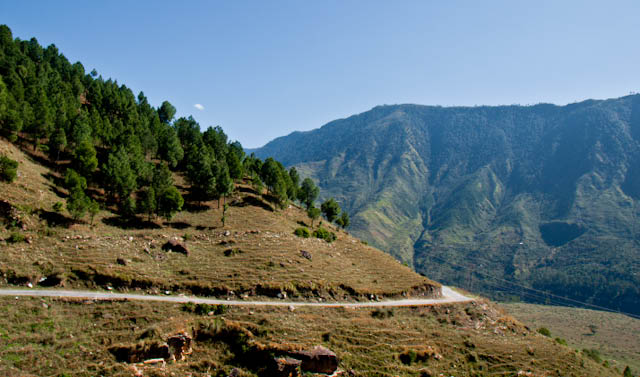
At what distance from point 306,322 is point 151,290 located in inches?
752

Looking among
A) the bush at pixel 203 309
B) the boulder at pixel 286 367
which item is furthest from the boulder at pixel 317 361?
the bush at pixel 203 309

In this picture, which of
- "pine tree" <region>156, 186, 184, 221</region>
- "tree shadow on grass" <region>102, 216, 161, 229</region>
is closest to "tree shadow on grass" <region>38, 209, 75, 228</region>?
"tree shadow on grass" <region>102, 216, 161, 229</region>

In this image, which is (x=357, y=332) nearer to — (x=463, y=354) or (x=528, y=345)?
(x=463, y=354)

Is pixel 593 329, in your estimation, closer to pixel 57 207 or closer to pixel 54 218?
pixel 54 218

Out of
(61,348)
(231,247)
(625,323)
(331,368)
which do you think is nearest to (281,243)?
(231,247)

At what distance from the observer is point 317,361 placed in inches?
1257

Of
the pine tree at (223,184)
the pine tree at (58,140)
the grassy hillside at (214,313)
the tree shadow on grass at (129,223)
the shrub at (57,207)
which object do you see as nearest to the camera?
the grassy hillside at (214,313)

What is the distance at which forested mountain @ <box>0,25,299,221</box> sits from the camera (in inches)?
2542

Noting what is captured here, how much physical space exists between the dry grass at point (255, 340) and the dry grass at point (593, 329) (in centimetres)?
8542

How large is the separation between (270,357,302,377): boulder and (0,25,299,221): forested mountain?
40.6 m

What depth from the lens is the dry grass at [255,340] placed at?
88.5 ft

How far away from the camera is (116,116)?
332ft

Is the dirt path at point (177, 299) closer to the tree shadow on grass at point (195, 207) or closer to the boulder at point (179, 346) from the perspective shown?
the boulder at point (179, 346)

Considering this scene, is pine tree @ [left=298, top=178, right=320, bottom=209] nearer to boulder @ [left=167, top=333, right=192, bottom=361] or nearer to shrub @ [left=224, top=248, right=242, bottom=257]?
shrub @ [left=224, top=248, right=242, bottom=257]
